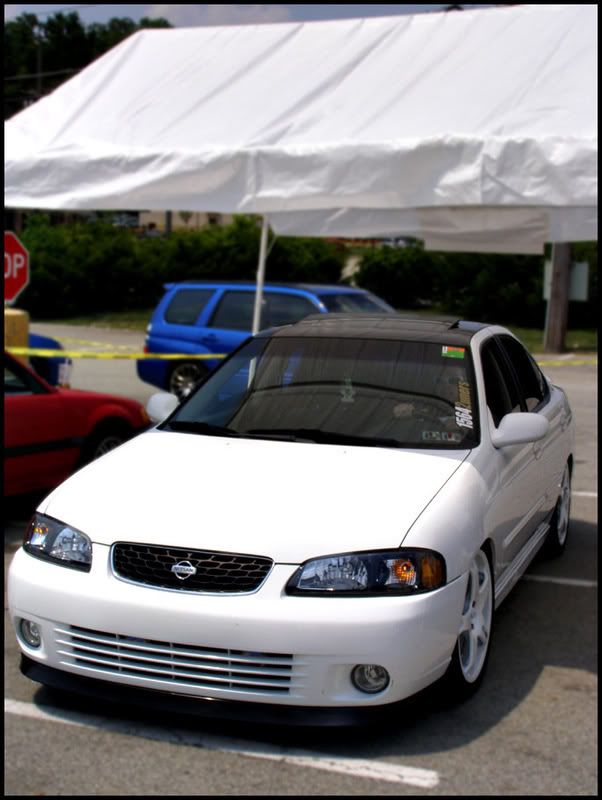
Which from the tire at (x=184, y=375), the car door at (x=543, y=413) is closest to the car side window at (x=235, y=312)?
the tire at (x=184, y=375)

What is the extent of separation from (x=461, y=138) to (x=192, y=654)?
419cm

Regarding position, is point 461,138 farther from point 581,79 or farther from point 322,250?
point 322,250

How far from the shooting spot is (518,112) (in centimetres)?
691

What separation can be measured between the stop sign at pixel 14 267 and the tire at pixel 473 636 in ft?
24.8

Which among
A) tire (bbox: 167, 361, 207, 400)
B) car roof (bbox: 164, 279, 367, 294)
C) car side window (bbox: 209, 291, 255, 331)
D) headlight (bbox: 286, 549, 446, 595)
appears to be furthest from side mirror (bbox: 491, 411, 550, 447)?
tire (bbox: 167, 361, 207, 400)

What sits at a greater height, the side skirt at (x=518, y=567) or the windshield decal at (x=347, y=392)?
the windshield decal at (x=347, y=392)

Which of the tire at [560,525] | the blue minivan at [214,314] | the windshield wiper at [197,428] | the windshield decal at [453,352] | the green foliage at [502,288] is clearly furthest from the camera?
the green foliage at [502,288]

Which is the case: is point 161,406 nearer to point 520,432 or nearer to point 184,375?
point 520,432

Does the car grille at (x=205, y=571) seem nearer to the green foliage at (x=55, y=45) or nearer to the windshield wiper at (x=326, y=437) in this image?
the windshield wiper at (x=326, y=437)

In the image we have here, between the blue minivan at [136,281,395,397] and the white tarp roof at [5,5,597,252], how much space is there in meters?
4.97

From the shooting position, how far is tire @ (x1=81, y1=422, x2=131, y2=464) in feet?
26.3

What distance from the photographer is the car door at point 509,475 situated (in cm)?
486

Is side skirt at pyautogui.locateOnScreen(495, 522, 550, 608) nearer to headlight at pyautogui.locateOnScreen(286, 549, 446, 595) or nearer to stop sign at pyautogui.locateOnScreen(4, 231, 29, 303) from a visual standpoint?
headlight at pyautogui.locateOnScreen(286, 549, 446, 595)

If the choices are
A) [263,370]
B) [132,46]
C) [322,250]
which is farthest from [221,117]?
[322,250]
